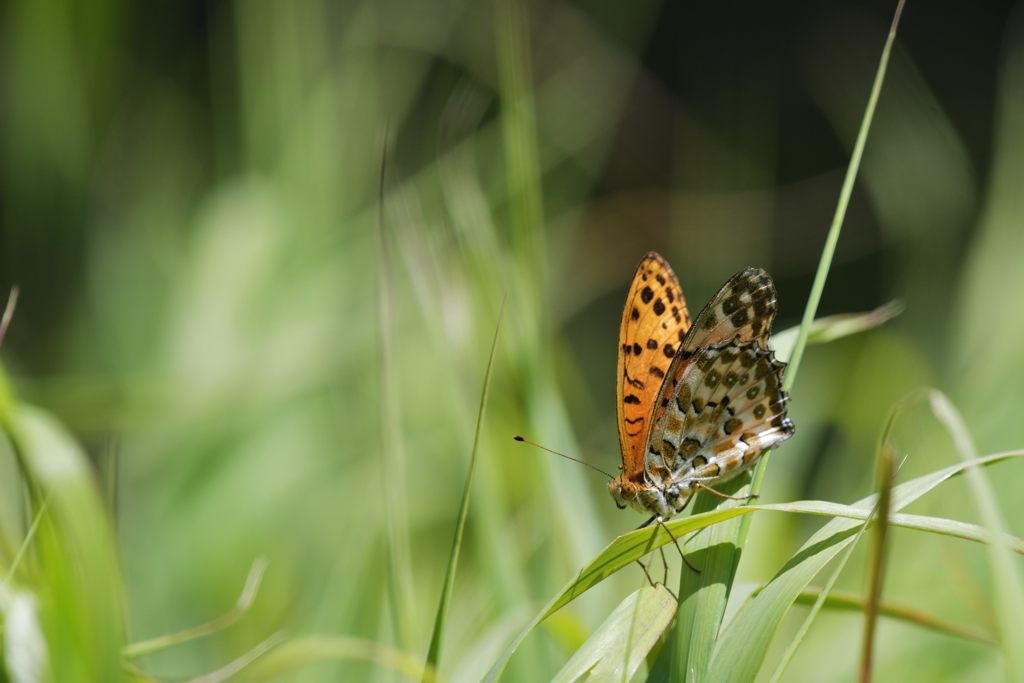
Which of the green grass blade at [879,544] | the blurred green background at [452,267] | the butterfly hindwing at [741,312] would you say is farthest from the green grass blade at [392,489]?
the green grass blade at [879,544]

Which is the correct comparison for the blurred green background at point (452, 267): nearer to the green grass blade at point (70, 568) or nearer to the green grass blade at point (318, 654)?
the green grass blade at point (318, 654)

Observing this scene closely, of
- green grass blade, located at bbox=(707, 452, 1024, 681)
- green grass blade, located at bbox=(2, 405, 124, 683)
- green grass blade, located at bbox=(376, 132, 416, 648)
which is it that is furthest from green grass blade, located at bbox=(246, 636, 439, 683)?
green grass blade, located at bbox=(707, 452, 1024, 681)

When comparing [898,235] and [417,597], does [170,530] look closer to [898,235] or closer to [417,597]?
[417,597]

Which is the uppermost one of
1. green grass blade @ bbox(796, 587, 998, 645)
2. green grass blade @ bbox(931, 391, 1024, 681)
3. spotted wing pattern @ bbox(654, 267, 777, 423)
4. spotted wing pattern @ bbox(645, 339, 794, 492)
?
spotted wing pattern @ bbox(654, 267, 777, 423)

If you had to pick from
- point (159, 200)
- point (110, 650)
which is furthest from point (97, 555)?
point (159, 200)

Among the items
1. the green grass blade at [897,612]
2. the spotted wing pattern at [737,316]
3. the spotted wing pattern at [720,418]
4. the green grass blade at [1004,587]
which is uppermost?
the spotted wing pattern at [737,316]

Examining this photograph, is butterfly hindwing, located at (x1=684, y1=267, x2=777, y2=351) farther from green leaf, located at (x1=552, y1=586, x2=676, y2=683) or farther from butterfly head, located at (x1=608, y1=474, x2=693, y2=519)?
green leaf, located at (x1=552, y1=586, x2=676, y2=683)
